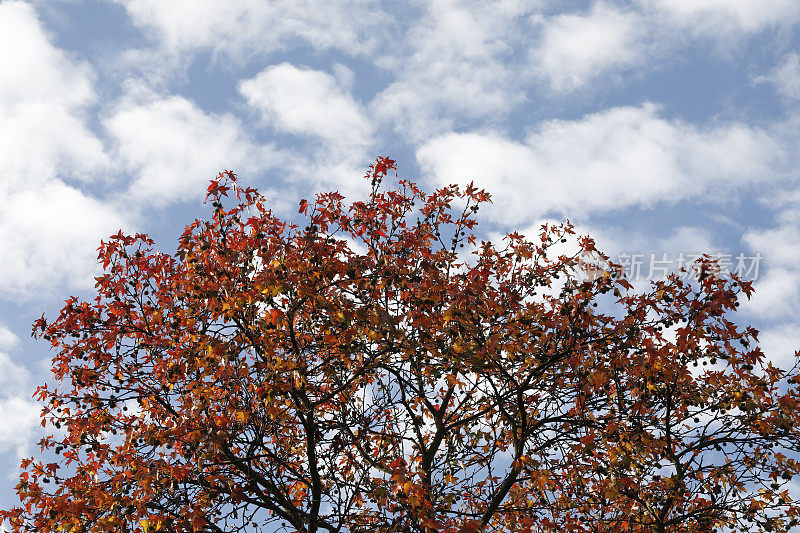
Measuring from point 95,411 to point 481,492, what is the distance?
22.7ft

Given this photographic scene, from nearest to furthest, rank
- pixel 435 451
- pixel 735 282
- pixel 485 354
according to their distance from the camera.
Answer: pixel 485 354, pixel 735 282, pixel 435 451

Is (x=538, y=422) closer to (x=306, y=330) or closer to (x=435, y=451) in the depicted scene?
(x=435, y=451)

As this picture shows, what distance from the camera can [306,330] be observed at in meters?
11.8

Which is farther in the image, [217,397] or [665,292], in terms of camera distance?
[665,292]

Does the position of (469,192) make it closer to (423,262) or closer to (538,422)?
(423,262)

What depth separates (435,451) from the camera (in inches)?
477

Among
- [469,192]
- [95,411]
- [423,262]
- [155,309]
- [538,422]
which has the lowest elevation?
[95,411]

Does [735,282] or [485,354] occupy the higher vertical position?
[735,282]

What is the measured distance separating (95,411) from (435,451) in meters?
5.86

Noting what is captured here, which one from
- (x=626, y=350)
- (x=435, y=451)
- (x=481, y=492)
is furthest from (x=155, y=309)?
(x=626, y=350)

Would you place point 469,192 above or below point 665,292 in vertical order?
above

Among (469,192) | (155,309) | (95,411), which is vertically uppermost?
(469,192)

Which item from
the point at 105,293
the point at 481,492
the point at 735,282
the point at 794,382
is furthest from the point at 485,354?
the point at 105,293

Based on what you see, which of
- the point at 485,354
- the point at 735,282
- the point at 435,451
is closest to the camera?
the point at 485,354
